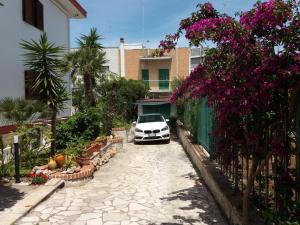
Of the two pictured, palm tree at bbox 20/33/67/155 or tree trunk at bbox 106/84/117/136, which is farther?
tree trunk at bbox 106/84/117/136

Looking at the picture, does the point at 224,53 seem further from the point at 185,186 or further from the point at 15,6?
the point at 15,6

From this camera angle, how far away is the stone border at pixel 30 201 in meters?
7.33

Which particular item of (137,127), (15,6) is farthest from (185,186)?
(137,127)

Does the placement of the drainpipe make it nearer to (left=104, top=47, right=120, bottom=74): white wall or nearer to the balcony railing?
(left=104, top=47, right=120, bottom=74): white wall

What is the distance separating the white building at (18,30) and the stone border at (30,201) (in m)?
4.78

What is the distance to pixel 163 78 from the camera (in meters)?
49.5

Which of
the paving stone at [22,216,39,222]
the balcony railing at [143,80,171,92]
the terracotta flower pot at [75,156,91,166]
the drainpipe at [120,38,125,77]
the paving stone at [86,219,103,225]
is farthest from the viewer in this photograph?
the balcony railing at [143,80,171,92]

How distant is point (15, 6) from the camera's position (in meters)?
14.8

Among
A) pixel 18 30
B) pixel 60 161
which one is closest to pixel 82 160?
pixel 60 161

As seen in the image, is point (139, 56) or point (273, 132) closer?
point (273, 132)

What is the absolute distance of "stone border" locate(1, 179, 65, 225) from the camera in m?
7.33

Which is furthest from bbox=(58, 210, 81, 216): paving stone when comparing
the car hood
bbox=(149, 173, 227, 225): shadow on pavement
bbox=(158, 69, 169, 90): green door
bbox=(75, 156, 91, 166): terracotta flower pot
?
bbox=(158, 69, 169, 90): green door

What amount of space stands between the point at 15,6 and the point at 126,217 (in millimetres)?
10065

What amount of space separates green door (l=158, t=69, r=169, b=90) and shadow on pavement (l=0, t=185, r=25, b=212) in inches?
1569
